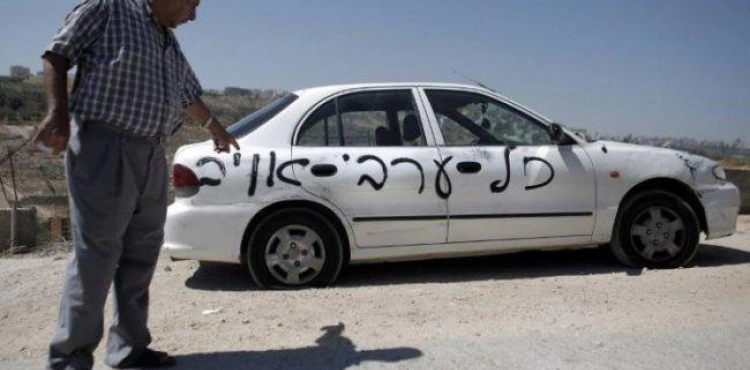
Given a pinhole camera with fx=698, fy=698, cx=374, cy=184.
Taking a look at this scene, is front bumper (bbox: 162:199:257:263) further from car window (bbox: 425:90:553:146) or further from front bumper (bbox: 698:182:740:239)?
front bumper (bbox: 698:182:740:239)

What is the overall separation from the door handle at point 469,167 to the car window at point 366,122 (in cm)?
35

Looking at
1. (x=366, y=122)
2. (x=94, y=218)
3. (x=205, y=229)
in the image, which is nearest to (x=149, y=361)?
(x=94, y=218)

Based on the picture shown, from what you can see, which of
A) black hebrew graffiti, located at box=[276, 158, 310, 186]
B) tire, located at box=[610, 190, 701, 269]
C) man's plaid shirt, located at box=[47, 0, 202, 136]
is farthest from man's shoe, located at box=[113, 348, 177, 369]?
tire, located at box=[610, 190, 701, 269]

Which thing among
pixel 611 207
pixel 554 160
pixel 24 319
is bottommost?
pixel 24 319

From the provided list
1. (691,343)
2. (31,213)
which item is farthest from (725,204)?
(31,213)

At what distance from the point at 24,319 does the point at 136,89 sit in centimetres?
218

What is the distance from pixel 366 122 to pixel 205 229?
150 centimetres

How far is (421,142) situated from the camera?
5.47 metres

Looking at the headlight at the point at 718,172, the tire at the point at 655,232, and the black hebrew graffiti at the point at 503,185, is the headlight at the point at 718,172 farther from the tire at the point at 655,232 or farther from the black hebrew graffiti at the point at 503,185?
the black hebrew graffiti at the point at 503,185

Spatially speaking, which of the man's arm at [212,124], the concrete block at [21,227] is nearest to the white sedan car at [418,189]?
the man's arm at [212,124]

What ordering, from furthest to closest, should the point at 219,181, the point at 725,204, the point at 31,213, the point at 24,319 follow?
1. the point at 31,213
2. the point at 725,204
3. the point at 219,181
4. the point at 24,319

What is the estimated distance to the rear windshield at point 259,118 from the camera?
532cm

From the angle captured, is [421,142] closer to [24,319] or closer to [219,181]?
[219,181]

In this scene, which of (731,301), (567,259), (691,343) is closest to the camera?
(691,343)
